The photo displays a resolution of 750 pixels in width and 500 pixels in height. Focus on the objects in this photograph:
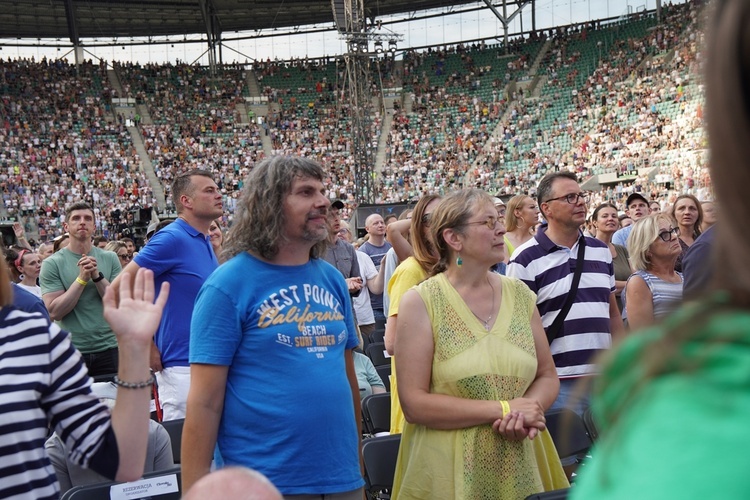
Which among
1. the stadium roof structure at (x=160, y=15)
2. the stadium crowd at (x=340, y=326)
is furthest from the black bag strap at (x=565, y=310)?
the stadium roof structure at (x=160, y=15)

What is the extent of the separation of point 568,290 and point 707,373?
3.55 meters

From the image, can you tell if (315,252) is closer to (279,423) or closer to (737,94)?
(279,423)

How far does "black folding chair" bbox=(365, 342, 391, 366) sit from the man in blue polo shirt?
2.35 metres

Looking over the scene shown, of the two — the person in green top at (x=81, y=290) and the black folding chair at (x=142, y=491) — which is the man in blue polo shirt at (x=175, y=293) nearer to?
the black folding chair at (x=142, y=491)

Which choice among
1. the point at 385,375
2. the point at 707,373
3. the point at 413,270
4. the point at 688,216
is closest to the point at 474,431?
the point at 413,270

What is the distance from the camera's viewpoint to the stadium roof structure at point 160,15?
1364 inches

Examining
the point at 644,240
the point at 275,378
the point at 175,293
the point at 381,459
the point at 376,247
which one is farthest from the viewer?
the point at 376,247

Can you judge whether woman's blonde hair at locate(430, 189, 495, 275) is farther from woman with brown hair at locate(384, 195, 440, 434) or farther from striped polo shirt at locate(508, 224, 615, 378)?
striped polo shirt at locate(508, 224, 615, 378)

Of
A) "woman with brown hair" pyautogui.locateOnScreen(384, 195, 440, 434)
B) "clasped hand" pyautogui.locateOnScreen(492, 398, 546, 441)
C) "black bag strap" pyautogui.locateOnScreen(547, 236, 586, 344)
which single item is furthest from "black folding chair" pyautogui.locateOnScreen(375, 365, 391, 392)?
"clasped hand" pyautogui.locateOnScreen(492, 398, 546, 441)

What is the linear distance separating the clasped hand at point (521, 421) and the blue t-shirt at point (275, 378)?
55cm

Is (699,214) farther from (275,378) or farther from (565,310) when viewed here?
(275,378)

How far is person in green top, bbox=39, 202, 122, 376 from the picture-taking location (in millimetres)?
5879

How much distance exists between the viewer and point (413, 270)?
3.97 m

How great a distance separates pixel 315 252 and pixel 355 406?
60 centimetres
